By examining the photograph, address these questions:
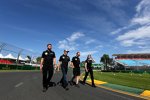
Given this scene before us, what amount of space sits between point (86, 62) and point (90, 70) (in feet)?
1.82

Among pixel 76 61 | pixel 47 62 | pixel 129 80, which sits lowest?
pixel 129 80

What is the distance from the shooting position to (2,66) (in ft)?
121

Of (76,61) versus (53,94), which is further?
(76,61)

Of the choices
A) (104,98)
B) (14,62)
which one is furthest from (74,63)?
(14,62)

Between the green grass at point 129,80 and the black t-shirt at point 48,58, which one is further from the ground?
the black t-shirt at point 48,58

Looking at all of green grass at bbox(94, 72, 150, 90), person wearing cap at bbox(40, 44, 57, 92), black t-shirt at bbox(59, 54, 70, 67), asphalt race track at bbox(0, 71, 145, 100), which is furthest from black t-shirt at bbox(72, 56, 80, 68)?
green grass at bbox(94, 72, 150, 90)

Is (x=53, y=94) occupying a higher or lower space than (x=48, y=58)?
lower

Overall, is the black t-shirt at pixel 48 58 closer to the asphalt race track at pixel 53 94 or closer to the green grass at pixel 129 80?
the asphalt race track at pixel 53 94

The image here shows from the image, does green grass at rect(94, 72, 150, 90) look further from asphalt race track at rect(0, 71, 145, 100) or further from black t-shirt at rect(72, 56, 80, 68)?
asphalt race track at rect(0, 71, 145, 100)

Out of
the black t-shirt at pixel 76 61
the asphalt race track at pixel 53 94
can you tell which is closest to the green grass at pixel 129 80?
the black t-shirt at pixel 76 61

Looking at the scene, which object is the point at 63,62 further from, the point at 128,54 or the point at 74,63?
the point at 128,54

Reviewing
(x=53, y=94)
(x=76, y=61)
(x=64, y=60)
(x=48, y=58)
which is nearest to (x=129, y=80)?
(x=76, y=61)

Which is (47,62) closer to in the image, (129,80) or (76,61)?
(76,61)

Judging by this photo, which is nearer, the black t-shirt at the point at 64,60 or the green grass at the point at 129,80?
the black t-shirt at the point at 64,60
